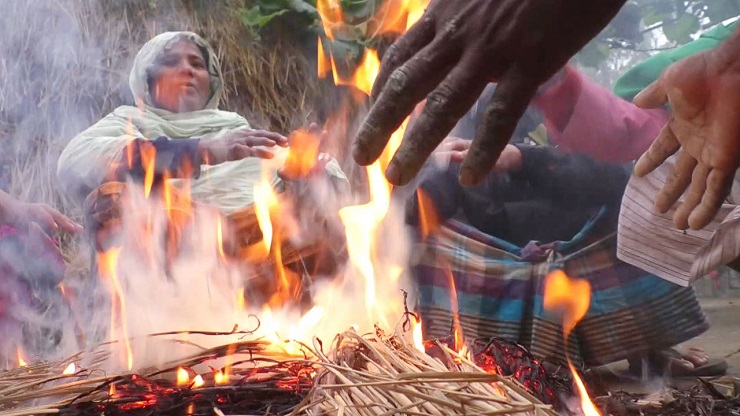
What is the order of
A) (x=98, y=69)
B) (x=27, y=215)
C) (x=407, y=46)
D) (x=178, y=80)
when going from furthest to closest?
(x=98, y=69) < (x=178, y=80) < (x=27, y=215) < (x=407, y=46)


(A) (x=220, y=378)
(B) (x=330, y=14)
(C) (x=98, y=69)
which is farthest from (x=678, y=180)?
(C) (x=98, y=69)

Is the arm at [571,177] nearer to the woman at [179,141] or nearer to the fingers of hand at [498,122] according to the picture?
the woman at [179,141]

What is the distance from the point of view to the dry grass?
5.27m

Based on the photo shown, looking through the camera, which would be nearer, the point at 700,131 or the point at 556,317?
the point at 700,131

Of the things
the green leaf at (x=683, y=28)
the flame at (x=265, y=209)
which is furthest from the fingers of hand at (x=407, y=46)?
the green leaf at (x=683, y=28)

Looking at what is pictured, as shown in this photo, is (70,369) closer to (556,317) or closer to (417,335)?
(417,335)

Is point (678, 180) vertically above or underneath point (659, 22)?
underneath

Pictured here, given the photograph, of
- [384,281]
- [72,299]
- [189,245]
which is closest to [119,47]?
[72,299]

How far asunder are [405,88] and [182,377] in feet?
3.85

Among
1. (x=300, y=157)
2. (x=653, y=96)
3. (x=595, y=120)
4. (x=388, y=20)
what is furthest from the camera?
(x=388, y=20)

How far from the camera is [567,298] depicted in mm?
2941

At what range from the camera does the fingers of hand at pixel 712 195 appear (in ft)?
5.36

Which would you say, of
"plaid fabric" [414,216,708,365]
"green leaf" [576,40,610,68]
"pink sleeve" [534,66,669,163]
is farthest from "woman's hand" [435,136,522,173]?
"green leaf" [576,40,610,68]

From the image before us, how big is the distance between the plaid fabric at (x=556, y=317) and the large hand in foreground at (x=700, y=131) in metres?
1.16
